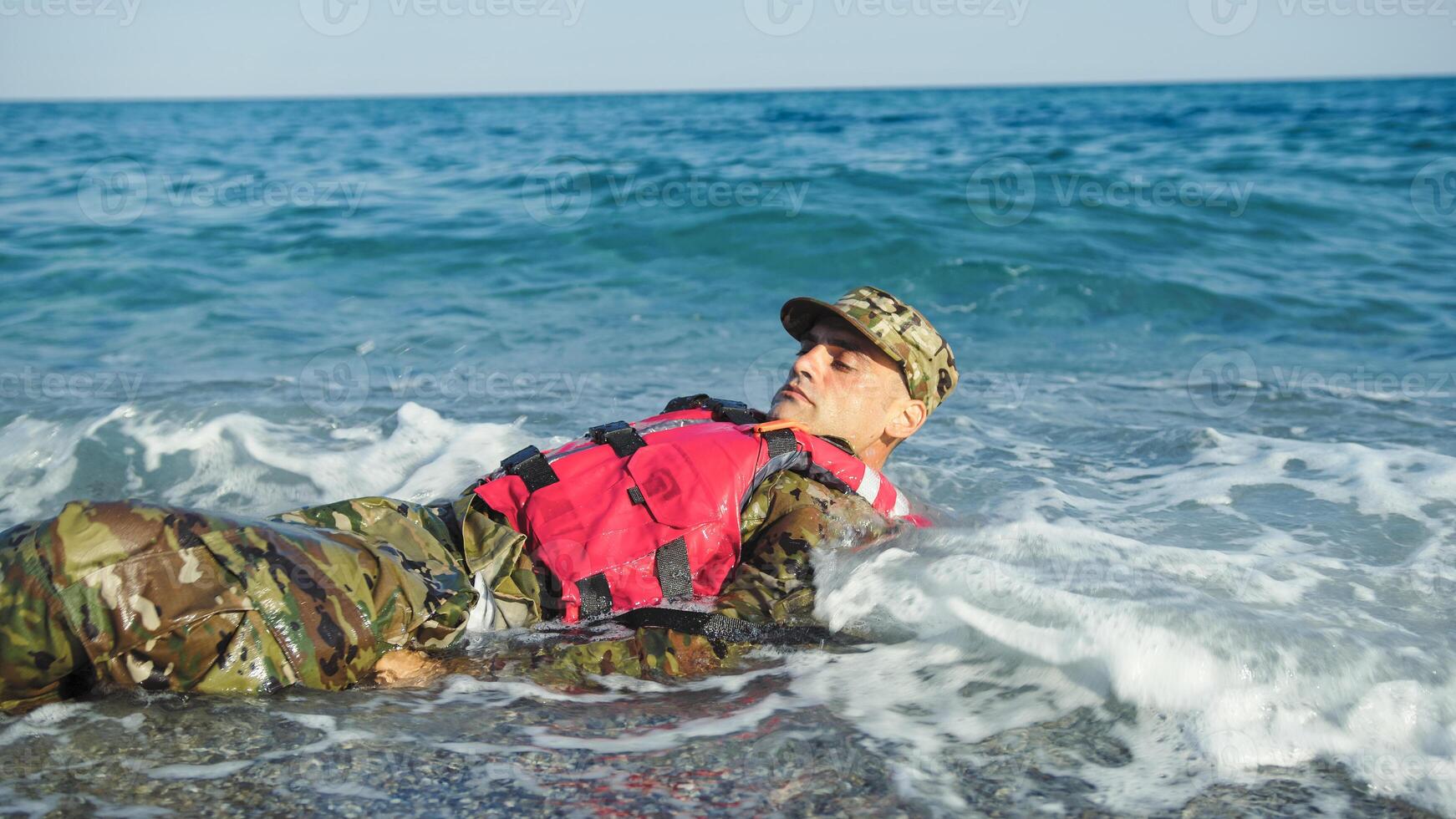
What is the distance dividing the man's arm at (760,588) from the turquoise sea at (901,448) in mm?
118

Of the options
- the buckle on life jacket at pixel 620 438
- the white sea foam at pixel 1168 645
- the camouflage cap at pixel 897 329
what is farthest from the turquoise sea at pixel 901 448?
the buckle on life jacket at pixel 620 438

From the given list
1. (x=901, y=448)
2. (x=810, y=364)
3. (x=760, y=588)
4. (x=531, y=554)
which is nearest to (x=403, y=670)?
(x=531, y=554)

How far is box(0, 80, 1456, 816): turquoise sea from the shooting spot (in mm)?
3107

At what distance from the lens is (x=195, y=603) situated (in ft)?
9.91

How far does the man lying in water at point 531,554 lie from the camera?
2.96 meters

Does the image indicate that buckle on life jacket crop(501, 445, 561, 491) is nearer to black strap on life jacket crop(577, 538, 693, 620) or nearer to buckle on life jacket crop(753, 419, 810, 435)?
black strap on life jacket crop(577, 538, 693, 620)

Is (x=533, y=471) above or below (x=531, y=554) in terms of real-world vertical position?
above

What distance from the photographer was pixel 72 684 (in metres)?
3.27

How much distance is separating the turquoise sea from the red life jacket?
0.35 meters

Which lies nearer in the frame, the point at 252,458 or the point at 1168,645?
the point at 1168,645

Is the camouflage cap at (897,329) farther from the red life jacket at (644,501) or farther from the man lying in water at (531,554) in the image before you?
the red life jacket at (644,501)

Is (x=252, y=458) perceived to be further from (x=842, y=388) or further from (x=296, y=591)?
(x=842, y=388)

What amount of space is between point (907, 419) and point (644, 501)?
125cm

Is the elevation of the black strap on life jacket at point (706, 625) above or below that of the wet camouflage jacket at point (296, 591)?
below
